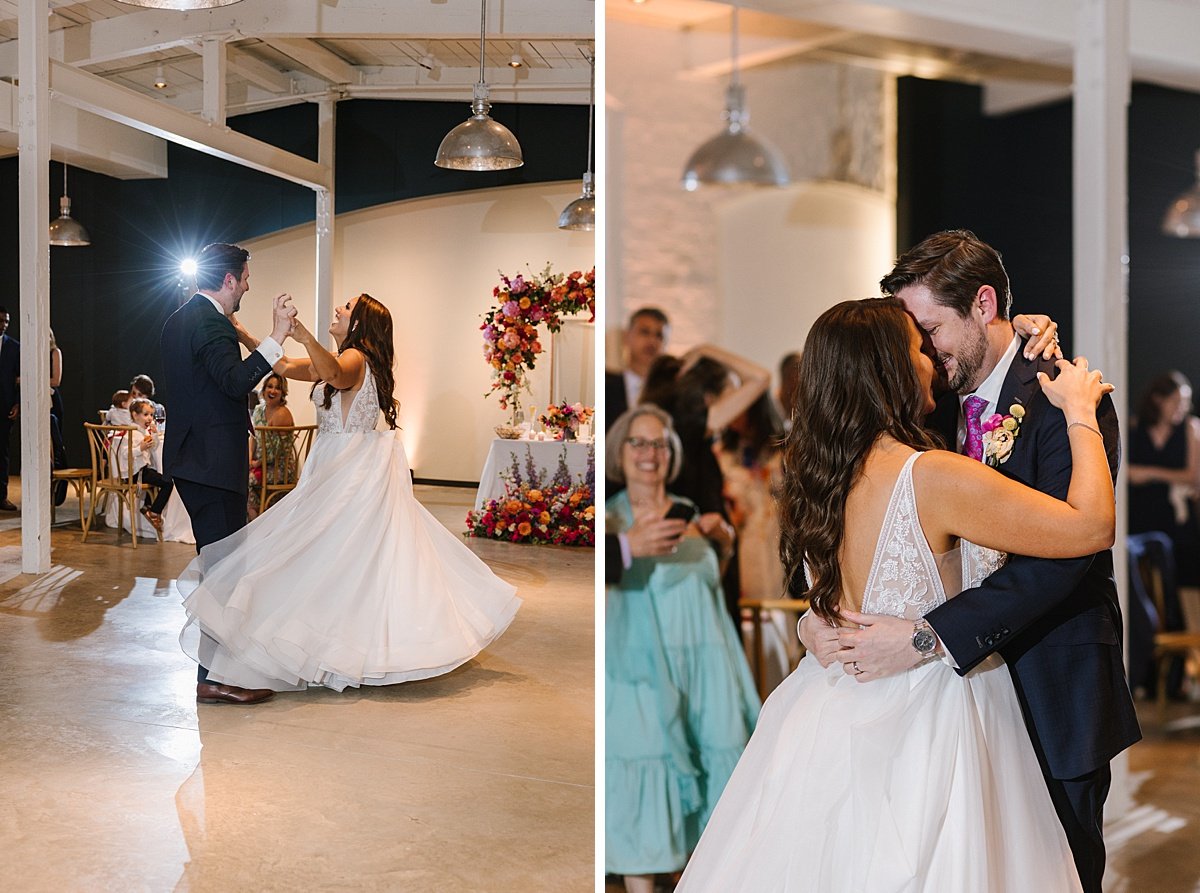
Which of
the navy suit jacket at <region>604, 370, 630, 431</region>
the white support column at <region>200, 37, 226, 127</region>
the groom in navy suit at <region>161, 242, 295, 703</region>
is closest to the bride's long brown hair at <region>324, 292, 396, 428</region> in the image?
the groom in navy suit at <region>161, 242, 295, 703</region>

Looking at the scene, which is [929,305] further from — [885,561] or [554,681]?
[554,681]

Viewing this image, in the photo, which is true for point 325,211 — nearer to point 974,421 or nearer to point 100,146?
point 100,146

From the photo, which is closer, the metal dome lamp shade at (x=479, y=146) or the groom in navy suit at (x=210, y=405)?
the groom in navy suit at (x=210, y=405)

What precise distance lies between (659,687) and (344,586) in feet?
5.39

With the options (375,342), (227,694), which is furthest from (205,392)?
(227,694)

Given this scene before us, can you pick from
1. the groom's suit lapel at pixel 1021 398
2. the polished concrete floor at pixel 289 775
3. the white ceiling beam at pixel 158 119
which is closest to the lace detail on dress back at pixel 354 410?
the polished concrete floor at pixel 289 775

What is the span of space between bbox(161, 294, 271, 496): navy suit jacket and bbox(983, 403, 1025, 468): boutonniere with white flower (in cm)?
273

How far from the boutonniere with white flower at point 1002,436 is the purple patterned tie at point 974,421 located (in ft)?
0.21

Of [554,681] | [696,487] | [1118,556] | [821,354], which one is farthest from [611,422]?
[554,681]

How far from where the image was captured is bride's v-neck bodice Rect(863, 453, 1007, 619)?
4.84 ft

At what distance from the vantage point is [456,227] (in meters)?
10.5

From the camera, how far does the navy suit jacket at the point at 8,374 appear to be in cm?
827

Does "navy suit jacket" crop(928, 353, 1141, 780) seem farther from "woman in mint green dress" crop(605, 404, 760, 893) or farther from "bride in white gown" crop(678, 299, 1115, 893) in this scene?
"woman in mint green dress" crop(605, 404, 760, 893)

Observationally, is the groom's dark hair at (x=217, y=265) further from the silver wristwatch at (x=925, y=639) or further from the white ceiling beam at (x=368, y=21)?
the white ceiling beam at (x=368, y=21)
